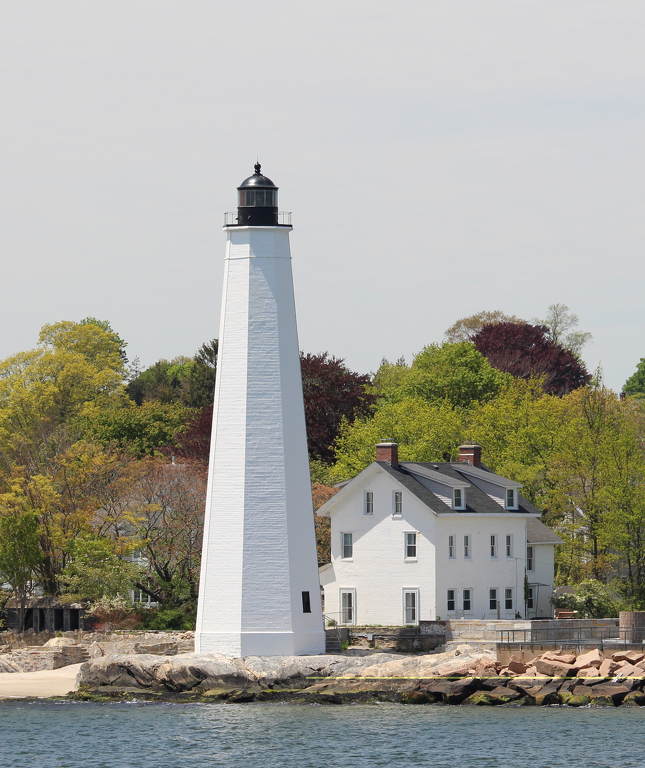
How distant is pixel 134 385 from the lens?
10469 cm

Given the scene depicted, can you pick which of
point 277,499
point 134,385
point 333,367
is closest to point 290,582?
point 277,499

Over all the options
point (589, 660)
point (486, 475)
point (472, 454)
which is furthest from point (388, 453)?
point (589, 660)

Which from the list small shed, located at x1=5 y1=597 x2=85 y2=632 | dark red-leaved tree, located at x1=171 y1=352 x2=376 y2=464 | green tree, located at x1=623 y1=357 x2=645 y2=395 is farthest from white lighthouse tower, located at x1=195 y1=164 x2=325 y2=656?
green tree, located at x1=623 y1=357 x2=645 y2=395

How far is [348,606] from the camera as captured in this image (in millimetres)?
53188

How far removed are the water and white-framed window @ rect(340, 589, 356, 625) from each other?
9.35m

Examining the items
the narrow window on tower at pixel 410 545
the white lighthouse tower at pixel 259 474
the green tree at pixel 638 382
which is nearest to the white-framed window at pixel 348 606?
the narrow window on tower at pixel 410 545

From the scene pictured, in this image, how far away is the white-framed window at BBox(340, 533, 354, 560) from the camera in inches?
2106

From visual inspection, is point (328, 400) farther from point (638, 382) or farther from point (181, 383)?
point (638, 382)

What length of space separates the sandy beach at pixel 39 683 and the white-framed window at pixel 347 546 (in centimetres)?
1004

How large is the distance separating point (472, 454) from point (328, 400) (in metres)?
13.4

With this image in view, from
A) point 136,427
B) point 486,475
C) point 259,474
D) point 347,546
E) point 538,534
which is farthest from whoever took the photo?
point 136,427

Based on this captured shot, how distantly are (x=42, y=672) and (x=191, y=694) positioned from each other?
28.6 ft

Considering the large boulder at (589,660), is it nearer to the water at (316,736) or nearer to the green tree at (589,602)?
the water at (316,736)

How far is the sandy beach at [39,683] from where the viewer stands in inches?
1884
